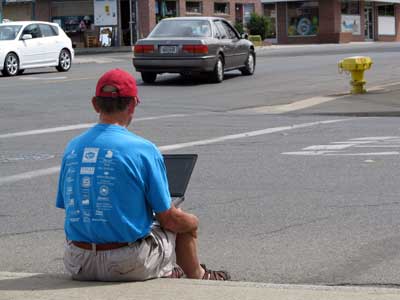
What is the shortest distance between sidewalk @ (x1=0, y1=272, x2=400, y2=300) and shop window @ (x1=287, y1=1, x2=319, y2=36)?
63.5 meters

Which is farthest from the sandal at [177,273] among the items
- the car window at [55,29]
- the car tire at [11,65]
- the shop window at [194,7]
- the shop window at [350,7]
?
the shop window at [350,7]

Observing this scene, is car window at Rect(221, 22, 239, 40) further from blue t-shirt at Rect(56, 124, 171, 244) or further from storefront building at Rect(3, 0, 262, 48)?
storefront building at Rect(3, 0, 262, 48)

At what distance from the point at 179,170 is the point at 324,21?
6209 cm

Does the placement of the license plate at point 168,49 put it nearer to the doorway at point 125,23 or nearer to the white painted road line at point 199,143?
the white painted road line at point 199,143

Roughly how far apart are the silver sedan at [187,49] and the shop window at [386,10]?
169ft

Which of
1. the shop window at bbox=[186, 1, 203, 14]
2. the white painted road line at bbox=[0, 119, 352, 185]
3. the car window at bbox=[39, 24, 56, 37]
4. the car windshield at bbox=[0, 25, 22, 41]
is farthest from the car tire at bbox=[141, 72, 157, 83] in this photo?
the shop window at bbox=[186, 1, 203, 14]

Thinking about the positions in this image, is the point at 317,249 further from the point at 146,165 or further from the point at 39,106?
the point at 39,106

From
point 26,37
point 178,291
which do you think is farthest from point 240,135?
point 26,37

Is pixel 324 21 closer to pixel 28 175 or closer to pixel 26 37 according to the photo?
pixel 26 37

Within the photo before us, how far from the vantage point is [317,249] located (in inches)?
281

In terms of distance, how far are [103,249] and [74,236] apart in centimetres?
20

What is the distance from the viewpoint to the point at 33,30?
94.8 ft

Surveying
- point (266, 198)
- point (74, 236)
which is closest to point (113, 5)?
point (266, 198)

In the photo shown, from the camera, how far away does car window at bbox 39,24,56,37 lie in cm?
2919
